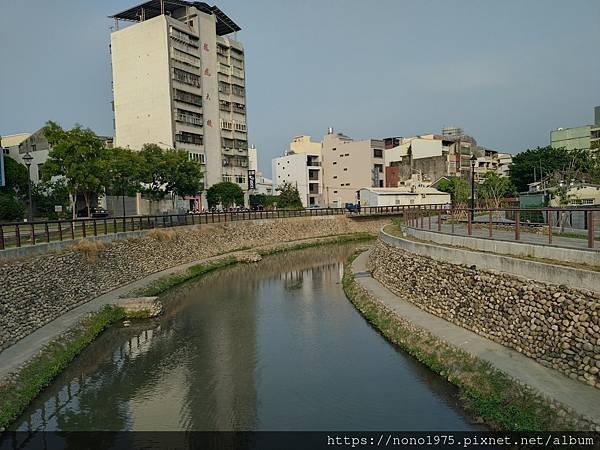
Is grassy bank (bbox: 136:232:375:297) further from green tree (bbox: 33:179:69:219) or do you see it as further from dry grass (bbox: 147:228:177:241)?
green tree (bbox: 33:179:69:219)

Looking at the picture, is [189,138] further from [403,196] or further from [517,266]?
[517,266]

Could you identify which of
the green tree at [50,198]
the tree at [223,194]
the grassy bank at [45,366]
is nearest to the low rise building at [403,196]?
the tree at [223,194]

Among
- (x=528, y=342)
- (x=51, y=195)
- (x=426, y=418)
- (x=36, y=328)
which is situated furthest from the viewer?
(x=51, y=195)

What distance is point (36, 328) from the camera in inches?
713

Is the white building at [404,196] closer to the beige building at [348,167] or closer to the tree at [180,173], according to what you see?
the beige building at [348,167]

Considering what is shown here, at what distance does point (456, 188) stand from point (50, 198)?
198 ft

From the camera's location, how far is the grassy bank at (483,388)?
32.8ft

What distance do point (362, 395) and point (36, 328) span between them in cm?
1308

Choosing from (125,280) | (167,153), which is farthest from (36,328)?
(167,153)

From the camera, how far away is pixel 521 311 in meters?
13.5

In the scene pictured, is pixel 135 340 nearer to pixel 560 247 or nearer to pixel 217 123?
pixel 560 247

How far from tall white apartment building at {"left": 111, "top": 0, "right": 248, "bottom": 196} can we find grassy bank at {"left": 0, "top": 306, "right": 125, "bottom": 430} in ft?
153

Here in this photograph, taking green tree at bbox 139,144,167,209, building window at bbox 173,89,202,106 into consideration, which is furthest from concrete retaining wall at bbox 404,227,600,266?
building window at bbox 173,89,202,106

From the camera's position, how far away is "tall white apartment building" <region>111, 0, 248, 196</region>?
6412 cm
